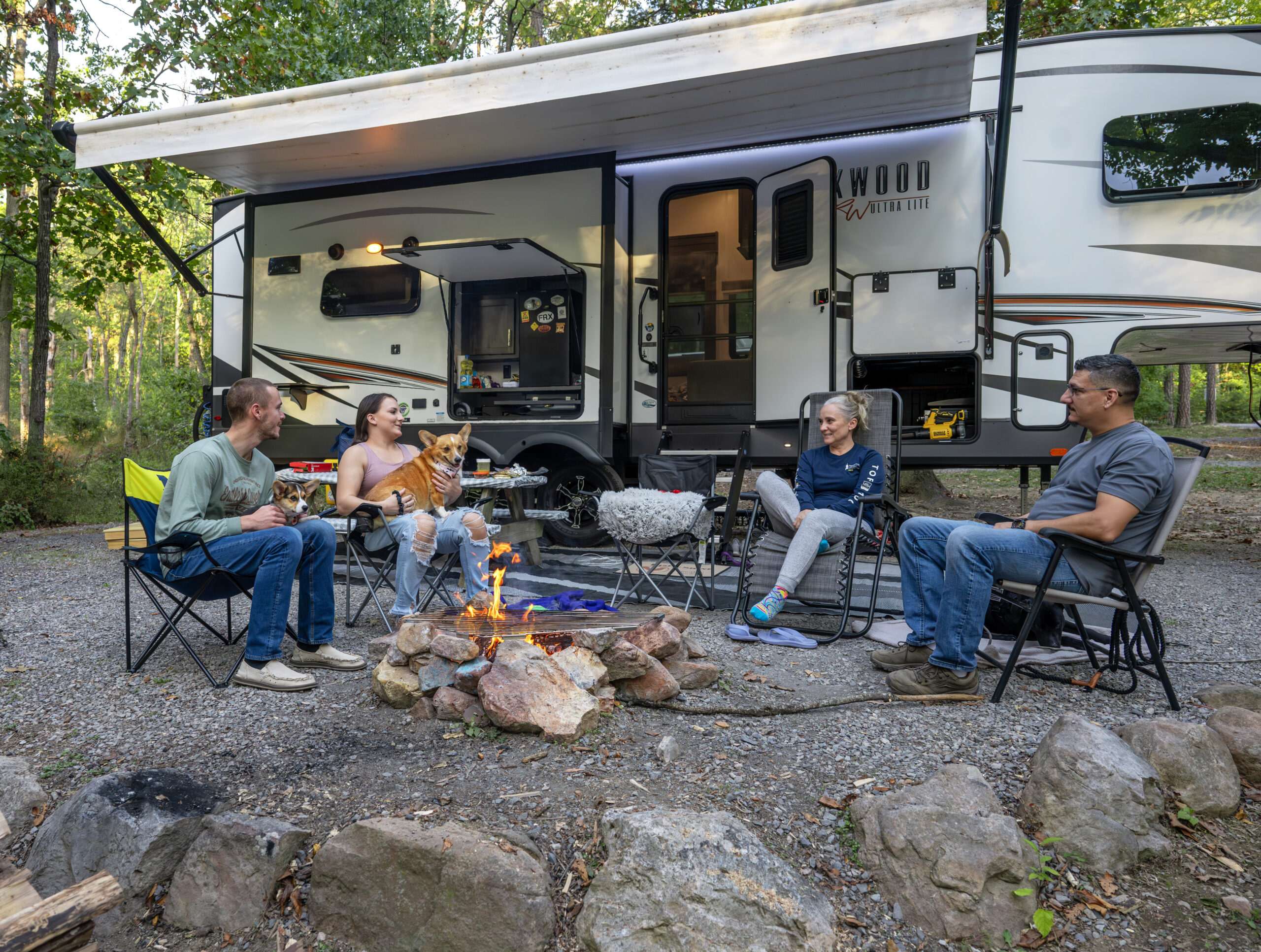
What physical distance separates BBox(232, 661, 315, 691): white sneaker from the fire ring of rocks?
28 centimetres

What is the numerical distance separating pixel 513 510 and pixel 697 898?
3726 mm

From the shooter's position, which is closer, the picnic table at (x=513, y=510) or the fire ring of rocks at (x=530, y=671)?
the fire ring of rocks at (x=530, y=671)

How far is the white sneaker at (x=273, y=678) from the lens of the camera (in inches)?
103

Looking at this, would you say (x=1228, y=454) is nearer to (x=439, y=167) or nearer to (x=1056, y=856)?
(x=439, y=167)

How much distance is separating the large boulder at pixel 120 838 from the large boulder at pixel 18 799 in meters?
0.06

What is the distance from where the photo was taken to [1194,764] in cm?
184

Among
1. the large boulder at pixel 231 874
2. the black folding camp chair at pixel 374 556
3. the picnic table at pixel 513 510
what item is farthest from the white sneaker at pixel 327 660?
the picnic table at pixel 513 510

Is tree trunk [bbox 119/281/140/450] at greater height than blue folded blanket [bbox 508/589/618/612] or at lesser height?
greater

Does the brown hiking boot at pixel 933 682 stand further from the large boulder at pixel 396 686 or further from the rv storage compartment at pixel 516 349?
the rv storage compartment at pixel 516 349

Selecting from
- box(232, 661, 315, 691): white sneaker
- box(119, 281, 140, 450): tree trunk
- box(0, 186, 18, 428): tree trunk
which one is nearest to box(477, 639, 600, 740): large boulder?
box(232, 661, 315, 691): white sneaker

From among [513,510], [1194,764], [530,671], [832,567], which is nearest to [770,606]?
[832,567]

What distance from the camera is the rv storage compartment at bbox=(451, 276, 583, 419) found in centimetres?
573

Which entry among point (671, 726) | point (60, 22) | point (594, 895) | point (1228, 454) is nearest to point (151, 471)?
point (671, 726)

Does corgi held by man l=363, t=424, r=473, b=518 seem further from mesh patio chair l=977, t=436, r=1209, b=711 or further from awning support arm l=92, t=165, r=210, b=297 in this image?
awning support arm l=92, t=165, r=210, b=297
